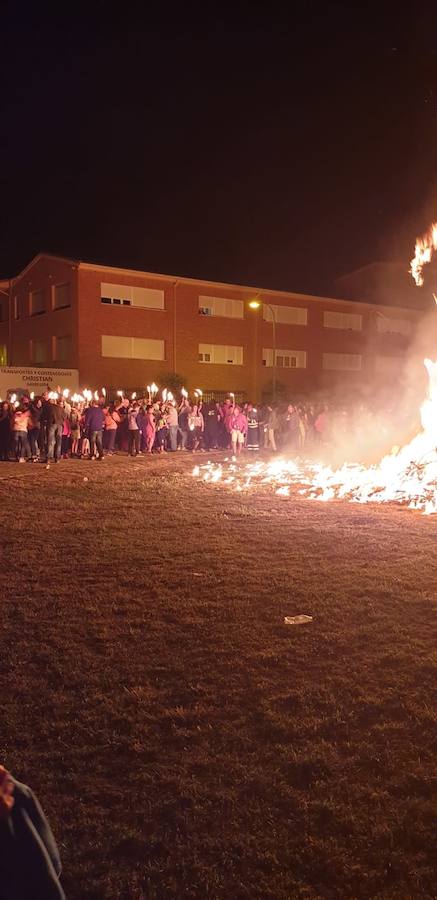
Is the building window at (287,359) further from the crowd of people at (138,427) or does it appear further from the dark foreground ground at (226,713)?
the dark foreground ground at (226,713)

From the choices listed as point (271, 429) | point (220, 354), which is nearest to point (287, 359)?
point (220, 354)

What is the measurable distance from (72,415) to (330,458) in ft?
27.3

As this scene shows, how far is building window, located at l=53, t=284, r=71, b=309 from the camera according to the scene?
36.7m

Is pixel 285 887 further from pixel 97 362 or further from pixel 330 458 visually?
pixel 97 362

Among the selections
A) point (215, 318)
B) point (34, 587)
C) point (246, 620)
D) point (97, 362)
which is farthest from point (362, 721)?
point (215, 318)

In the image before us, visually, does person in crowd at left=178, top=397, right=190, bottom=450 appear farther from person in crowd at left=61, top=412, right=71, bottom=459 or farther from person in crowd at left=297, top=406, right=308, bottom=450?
person in crowd at left=297, top=406, right=308, bottom=450

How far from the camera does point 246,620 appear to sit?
5.54m

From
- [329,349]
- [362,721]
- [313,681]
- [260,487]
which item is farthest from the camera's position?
[329,349]

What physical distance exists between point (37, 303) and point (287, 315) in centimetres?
1632

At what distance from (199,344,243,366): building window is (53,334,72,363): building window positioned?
8.06 m

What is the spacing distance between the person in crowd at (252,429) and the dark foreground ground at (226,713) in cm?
1624

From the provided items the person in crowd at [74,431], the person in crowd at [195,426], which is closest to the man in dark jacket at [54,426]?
the person in crowd at [74,431]

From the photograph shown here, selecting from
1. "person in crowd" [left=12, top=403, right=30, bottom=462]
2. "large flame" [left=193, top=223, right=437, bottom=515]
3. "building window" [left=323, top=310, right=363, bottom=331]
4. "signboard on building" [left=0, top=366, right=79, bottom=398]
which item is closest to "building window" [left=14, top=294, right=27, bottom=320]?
"signboard on building" [left=0, top=366, right=79, bottom=398]

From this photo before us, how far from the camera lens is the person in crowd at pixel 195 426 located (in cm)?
2256
